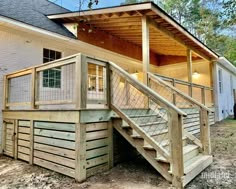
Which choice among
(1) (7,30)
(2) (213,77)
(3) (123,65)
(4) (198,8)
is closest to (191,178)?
(1) (7,30)

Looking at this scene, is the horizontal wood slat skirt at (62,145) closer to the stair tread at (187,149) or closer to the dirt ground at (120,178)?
the dirt ground at (120,178)

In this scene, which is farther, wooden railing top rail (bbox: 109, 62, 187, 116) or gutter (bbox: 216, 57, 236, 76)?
gutter (bbox: 216, 57, 236, 76)

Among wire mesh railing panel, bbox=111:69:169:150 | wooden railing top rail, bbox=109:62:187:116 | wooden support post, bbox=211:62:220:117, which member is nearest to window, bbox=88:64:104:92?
wire mesh railing panel, bbox=111:69:169:150

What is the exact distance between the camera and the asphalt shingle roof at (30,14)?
609cm

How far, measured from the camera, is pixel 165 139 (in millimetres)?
4434

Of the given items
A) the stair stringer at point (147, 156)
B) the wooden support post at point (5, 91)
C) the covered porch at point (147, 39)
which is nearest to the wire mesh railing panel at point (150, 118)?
the stair stringer at point (147, 156)

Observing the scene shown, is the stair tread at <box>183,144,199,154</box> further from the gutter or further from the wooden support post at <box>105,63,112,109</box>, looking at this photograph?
the gutter

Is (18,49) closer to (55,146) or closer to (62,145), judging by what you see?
(55,146)

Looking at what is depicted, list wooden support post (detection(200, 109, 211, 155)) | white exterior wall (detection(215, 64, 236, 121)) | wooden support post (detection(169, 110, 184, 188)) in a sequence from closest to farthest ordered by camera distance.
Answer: wooden support post (detection(169, 110, 184, 188)) → wooden support post (detection(200, 109, 211, 155)) → white exterior wall (detection(215, 64, 236, 121))

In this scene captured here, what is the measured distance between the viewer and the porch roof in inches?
237

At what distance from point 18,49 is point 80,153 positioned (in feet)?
13.2

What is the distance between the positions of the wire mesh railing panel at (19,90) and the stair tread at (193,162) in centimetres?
430

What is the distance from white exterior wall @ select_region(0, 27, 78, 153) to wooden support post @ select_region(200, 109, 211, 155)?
16.1 ft

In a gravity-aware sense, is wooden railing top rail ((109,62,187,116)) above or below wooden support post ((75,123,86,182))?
above
